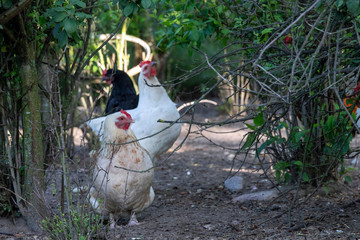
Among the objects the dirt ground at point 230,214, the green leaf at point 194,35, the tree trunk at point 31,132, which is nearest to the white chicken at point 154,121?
the dirt ground at point 230,214

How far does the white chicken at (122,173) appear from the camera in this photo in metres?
4.06

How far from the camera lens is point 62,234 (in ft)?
10.5

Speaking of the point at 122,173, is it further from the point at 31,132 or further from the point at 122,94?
the point at 122,94

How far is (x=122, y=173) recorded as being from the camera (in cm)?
408

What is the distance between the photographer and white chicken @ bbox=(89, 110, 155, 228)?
13.3 feet

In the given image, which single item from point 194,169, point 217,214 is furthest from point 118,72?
point 217,214

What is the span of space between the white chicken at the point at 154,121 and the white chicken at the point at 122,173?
2.75 feet

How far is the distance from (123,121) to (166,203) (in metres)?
1.35

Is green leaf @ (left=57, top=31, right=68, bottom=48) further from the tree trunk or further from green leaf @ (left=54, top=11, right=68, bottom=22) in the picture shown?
the tree trunk

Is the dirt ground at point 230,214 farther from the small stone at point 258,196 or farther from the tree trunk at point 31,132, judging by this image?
the tree trunk at point 31,132

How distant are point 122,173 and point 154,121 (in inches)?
50.9

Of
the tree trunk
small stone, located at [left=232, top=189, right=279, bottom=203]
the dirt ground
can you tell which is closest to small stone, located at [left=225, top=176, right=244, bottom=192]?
the dirt ground

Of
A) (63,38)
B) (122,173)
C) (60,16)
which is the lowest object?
(122,173)

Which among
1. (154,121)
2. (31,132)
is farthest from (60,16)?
(154,121)
